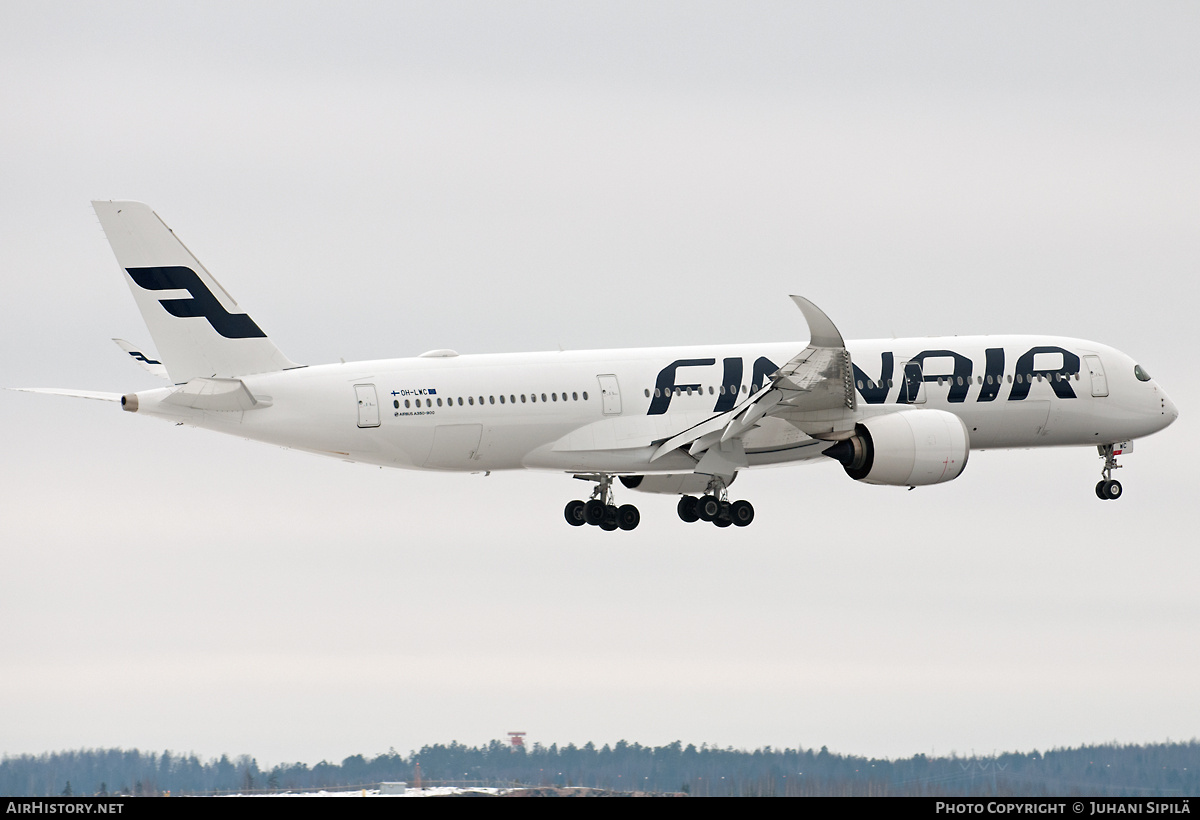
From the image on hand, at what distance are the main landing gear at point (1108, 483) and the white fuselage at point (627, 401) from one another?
122 cm

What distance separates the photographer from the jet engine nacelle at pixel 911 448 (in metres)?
54.4

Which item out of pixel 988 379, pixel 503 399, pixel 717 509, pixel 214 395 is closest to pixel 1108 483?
pixel 988 379

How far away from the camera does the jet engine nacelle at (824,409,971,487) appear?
54.4 metres

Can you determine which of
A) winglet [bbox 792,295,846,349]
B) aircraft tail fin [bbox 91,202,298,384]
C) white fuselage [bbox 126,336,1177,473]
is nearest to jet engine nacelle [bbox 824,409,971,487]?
white fuselage [bbox 126,336,1177,473]

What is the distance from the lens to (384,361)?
5472 centimetres

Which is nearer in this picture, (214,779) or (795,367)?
(795,367)

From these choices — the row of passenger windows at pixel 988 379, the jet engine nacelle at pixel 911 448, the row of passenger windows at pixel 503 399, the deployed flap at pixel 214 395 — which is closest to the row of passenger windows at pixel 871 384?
the row of passenger windows at pixel 988 379

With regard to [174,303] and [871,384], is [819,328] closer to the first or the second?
[871,384]

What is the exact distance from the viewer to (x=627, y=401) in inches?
2213

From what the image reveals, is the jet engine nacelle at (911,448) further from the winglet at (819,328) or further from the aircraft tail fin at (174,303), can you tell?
the aircraft tail fin at (174,303)
